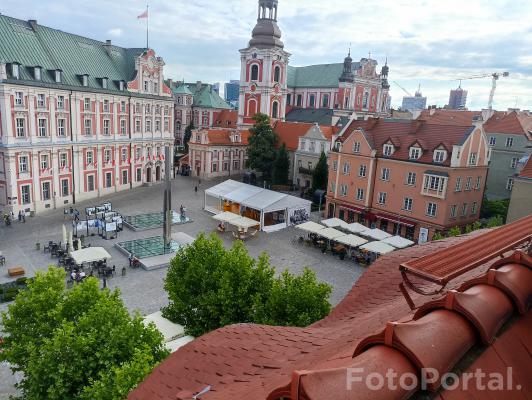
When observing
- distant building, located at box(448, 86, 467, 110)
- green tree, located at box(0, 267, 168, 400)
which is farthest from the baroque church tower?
distant building, located at box(448, 86, 467, 110)

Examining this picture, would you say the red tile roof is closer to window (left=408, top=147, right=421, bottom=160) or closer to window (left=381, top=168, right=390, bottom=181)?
window (left=408, top=147, right=421, bottom=160)

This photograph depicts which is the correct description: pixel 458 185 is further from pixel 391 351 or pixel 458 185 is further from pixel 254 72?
pixel 254 72

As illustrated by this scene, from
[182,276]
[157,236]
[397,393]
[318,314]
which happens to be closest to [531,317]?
[397,393]

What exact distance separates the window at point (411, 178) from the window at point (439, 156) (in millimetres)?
2330

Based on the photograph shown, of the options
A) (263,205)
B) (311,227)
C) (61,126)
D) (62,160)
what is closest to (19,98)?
(61,126)

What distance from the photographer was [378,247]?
31.2 m

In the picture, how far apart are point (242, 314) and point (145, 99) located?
4421 centimetres

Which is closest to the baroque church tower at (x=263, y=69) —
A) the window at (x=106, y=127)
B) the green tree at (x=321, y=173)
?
the green tree at (x=321, y=173)

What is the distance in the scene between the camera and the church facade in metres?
69.1

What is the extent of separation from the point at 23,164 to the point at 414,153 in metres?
37.4

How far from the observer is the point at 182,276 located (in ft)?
61.7

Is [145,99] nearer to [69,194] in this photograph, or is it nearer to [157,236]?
[69,194]

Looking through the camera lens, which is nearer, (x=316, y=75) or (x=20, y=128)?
(x=20, y=128)

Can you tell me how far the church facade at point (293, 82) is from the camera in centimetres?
6912
